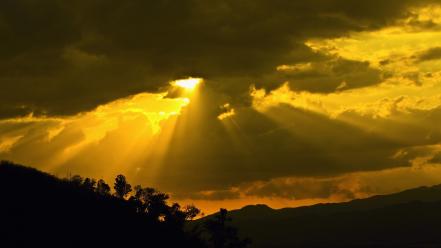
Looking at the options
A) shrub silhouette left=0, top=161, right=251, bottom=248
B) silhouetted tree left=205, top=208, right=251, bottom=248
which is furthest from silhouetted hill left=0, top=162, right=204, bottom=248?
silhouetted tree left=205, top=208, right=251, bottom=248

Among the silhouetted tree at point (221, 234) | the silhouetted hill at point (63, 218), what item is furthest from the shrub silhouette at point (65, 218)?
the silhouetted tree at point (221, 234)

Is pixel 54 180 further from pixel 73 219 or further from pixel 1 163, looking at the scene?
pixel 73 219

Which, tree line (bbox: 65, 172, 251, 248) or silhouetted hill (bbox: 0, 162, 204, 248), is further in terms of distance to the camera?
tree line (bbox: 65, 172, 251, 248)

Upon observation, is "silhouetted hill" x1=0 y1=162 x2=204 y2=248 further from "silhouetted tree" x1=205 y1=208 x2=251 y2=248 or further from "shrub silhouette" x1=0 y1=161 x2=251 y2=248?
"silhouetted tree" x1=205 y1=208 x2=251 y2=248

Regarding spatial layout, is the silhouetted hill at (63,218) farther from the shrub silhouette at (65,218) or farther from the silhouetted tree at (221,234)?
the silhouetted tree at (221,234)

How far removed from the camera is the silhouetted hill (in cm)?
8331

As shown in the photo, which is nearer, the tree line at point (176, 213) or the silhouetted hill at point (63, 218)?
the silhouetted hill at point (63, 218)

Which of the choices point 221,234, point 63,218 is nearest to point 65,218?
point 63,218

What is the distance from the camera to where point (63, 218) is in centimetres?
9244

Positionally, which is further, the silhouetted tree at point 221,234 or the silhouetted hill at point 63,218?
the silhouetted tree at point 221,234

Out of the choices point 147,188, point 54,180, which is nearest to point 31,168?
point 54,180

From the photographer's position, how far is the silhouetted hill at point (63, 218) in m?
83.3

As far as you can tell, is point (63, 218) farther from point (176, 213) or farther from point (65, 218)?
point (176, 213)

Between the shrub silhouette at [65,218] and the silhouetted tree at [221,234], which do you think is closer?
the shrub silhouette at [65,218]
